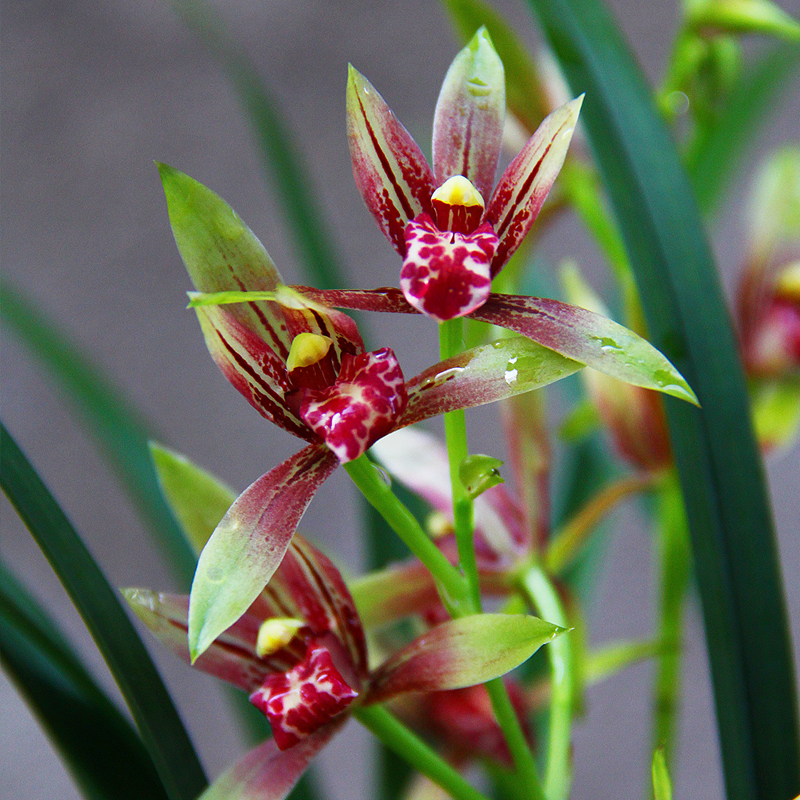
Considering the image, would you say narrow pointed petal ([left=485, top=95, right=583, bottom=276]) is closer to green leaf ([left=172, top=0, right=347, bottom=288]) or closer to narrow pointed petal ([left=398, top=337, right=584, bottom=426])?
narrow pointed petal ([left=398, top=337, right=584, bottom=426])

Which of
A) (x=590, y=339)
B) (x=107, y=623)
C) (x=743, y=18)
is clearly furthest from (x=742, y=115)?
(x=107, y=623)

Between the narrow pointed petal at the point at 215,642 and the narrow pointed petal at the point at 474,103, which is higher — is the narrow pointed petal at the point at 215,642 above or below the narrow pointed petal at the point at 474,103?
below

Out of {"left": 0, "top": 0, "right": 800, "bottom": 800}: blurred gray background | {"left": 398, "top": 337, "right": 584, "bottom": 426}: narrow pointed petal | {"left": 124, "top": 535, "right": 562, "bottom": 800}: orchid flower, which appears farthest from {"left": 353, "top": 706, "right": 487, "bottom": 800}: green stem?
{"left": 0, "top": 0, "right": 800, "bottom": 800}: blurred gray background

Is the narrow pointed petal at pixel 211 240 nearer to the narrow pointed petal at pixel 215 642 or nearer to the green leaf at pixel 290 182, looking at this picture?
the narrow pointed petal at pixel 215 642

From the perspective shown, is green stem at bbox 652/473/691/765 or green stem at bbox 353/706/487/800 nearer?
green stem at bbox 353/706/487/800

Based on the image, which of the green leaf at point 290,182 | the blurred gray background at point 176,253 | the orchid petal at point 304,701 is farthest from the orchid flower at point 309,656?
the blurred gray background at point 176,253

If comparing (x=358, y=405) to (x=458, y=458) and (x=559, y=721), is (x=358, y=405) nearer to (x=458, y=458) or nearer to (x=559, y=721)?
(x=458, y=458)
